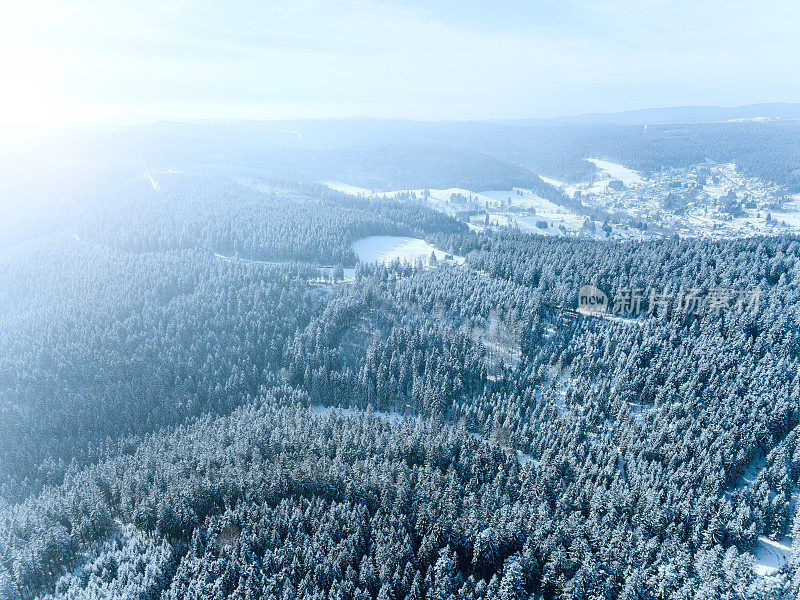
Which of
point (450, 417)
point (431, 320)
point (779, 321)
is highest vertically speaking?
point (779, 321)

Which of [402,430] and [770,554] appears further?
[402,430]

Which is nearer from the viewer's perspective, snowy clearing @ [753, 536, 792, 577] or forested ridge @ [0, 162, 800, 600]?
forested ridge @ [0, 162, 800, 600]

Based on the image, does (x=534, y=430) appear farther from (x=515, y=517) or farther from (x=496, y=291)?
(x=496, y=291)

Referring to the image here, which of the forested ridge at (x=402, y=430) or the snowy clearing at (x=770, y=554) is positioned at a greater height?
the forested ridge at (x=402, y=430)

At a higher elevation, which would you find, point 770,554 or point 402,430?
Answer: point 402,430

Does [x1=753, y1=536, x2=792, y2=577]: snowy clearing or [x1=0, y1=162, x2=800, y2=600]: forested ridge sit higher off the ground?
[x1=0, y1=162, x2=800, y2=600]: forested ridge

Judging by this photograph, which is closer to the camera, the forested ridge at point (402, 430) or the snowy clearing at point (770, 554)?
the forested ridge at point (402, 430)

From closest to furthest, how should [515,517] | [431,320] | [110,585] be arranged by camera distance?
[110,585] < [515,517] < [431,320]

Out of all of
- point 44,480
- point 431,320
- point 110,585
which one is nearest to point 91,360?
point 44,480
